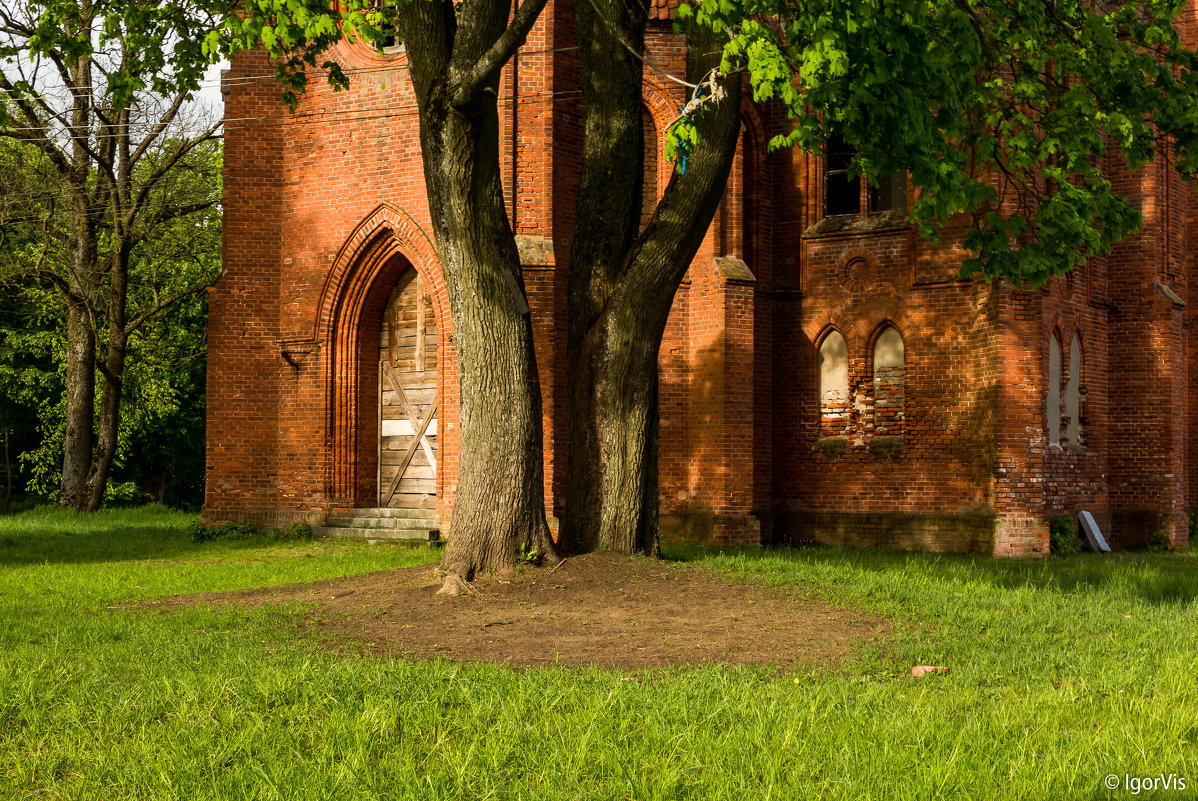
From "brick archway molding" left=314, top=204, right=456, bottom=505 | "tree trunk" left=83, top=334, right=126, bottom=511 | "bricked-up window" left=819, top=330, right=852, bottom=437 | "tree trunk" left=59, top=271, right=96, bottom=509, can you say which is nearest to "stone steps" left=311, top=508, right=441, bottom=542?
"brick archway molding" left=314, top=204, right=456, bottom=505

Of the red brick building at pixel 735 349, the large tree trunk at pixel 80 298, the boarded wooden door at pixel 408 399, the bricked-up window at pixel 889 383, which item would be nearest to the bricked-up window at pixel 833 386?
the red brick building at pixel 735 349

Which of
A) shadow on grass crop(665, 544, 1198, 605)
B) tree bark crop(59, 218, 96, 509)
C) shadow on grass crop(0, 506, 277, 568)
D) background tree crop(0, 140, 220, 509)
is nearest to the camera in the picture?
shadow on grass crop(665, 544, 1198, 605)

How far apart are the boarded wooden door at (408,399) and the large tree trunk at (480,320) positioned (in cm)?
716

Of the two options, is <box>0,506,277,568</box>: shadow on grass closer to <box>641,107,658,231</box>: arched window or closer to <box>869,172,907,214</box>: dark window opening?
<box>641,107,658,231</box>: arched window

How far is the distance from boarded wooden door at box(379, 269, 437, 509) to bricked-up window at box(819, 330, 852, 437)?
6108 mm

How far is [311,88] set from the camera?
1667 centimetres

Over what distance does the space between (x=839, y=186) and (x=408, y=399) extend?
772cm

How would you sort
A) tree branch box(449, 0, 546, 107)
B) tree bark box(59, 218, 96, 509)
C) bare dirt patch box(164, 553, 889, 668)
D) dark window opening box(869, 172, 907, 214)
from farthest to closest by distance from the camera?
tree bark box(59, 218, 96, 509) < dark window opening box(869, 172, 907, 214) < tree branch box(449, 0, 546, 107) < bare dirt patch box(164, 553, 889, 668)

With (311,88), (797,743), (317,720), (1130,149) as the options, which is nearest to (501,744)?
(317,720)

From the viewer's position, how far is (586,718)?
5.09m

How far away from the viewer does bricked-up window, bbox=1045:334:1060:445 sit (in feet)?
53.8

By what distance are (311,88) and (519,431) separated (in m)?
9.75

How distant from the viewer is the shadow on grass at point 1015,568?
1048 centimetres

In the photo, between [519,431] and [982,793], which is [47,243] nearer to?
[519,431]
